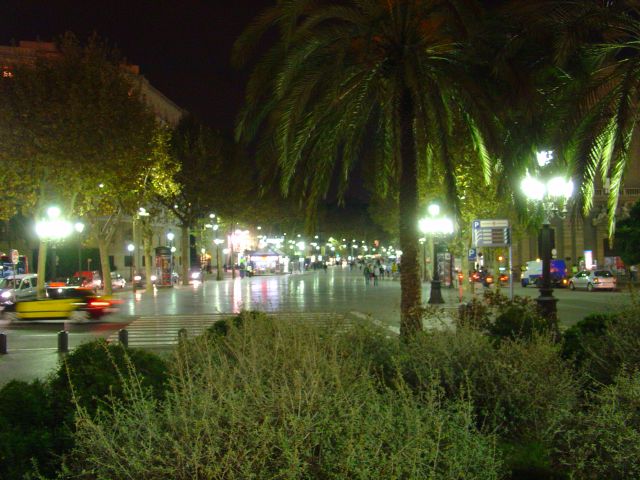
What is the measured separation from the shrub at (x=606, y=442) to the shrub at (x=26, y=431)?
3.88 m

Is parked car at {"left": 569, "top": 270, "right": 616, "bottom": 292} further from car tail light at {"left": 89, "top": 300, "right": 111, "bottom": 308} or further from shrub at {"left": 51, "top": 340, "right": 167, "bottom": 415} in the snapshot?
shrub at {"left": 51, "top": 340, "right": 167, "bottom": 415}

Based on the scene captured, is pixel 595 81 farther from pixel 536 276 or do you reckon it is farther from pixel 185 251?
pixel 185 251

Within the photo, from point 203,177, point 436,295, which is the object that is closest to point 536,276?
point 436,295

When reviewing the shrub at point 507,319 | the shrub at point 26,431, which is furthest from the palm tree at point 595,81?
the shrub at point 26,431

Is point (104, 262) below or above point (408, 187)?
below

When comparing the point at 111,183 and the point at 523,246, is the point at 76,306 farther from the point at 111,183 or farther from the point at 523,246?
the point at 523,246

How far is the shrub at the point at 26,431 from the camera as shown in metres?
6.08

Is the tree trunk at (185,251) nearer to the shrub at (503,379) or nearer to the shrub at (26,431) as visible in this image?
the shrub at (503,379)

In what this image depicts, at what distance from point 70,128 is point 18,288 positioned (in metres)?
13.0

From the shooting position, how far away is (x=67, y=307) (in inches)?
1068

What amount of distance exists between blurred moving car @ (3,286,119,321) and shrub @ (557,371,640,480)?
2395 cm

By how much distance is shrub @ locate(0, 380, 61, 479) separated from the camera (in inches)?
239

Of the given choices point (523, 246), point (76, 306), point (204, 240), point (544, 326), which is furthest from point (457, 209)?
point (523, 246)

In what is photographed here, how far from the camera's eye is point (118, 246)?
277 ft
